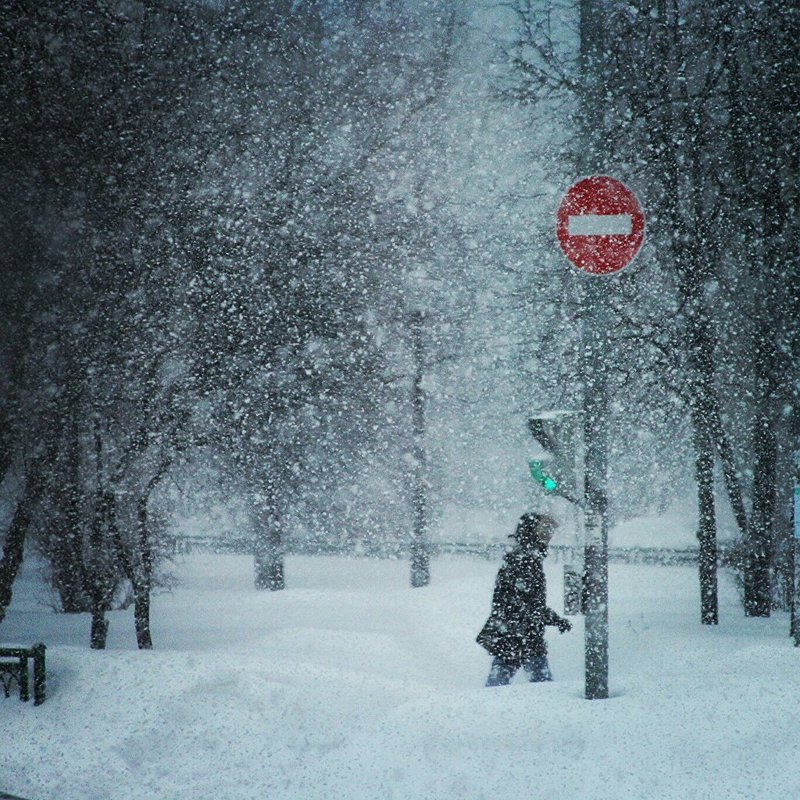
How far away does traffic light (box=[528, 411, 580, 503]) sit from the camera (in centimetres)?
621

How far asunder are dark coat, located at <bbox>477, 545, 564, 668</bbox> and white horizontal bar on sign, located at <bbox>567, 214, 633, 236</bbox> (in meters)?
2.99

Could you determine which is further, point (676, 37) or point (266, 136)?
point (266, 136)

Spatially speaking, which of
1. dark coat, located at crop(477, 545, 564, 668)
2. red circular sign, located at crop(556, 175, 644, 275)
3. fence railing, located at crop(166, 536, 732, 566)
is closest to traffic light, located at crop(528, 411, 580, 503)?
red circular sign, located at crop(556, 175, 644, 275)

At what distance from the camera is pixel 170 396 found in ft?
30.8

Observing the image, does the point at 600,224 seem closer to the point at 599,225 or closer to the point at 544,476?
the point at 599,225

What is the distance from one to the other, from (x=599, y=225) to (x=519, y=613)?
139 inches

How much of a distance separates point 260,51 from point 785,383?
8029mm

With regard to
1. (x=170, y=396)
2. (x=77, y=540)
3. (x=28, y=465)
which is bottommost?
(x=77, y=540)

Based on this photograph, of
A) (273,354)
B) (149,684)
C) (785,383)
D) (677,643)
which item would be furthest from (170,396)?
(785,383)

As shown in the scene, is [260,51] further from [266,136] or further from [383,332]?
[383,332]

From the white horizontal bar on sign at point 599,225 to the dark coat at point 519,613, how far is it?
2.99 meters

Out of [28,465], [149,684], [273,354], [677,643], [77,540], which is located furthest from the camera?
[77,540]

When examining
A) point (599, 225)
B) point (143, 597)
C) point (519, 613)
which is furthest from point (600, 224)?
point (143, 597)

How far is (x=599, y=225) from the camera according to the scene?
6.03 m
